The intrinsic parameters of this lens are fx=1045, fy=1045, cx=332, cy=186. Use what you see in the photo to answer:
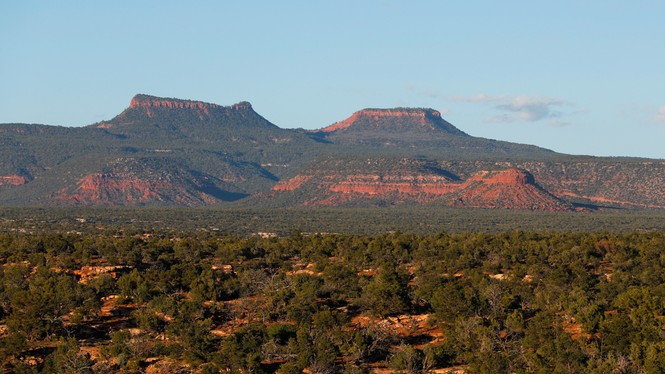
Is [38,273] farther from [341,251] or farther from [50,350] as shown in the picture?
[341,251]

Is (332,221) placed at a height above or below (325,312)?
below

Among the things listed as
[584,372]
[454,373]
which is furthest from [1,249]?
[584,372]

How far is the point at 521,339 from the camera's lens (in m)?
50.5

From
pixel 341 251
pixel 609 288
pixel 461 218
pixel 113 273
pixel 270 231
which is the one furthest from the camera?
pixel 461 218

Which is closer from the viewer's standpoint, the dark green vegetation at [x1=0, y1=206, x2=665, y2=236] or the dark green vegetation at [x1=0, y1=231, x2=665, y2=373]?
the dark green vegetation at [x1=0, y1=231, x2=665, y2=373]

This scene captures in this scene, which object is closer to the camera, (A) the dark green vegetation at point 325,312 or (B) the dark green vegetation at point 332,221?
(A) the dark green vegetation at point 325,312

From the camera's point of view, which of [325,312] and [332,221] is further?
[332,221]

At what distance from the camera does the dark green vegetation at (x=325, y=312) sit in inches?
1877

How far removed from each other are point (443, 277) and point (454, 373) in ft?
55.8

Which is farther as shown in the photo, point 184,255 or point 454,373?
point 184,255

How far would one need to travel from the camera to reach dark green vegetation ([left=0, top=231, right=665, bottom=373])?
156 ft

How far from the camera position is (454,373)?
4694 cm

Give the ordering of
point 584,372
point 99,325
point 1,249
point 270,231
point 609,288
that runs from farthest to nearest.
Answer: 1. point 270,231
2. point 1,249
3. point 609,288
4. point 99,325
5. point 584,372

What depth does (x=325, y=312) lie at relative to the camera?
5288 cm
